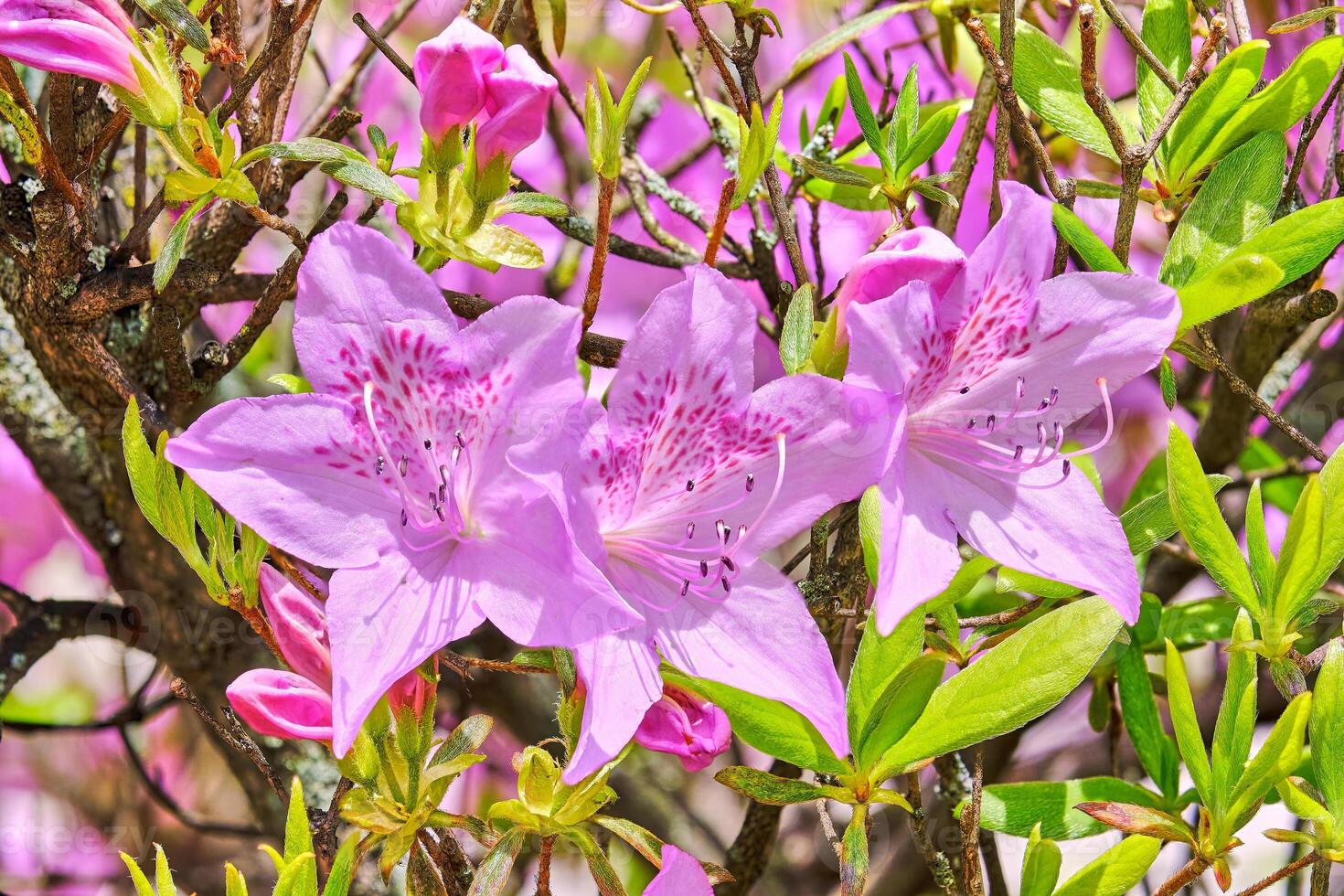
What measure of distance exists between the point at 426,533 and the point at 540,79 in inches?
10.5

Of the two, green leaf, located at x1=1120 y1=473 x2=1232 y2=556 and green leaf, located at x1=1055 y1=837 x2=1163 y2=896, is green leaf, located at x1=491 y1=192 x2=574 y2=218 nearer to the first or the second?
green leaf, located at x1=1120 y1=473 x2=1232 y2=556

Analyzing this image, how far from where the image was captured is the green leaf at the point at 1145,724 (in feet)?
3.08

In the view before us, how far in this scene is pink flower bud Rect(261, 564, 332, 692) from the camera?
28.3 inches

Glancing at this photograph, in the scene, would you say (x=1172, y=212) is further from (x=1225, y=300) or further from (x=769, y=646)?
(x=769, y=646)

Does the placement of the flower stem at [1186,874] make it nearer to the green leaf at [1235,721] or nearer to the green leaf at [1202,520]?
the green leaf at [1235,721]

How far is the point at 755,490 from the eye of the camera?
0.72m

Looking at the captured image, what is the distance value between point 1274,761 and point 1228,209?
330mm

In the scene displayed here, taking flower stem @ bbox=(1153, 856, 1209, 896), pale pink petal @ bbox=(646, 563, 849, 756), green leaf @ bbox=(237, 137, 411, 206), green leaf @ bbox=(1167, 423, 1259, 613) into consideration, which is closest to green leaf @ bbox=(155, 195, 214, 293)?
green leaf @ bbox=(237, 137, 411, 206)

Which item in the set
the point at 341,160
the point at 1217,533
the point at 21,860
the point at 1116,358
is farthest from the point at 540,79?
the point at 21,860

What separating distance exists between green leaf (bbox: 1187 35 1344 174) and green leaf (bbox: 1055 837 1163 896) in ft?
1.43

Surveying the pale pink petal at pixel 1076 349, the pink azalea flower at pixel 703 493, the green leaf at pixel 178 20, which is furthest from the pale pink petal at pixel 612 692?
the green leaf at pixel 178 20

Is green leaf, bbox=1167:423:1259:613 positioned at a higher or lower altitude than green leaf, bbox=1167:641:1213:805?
higher

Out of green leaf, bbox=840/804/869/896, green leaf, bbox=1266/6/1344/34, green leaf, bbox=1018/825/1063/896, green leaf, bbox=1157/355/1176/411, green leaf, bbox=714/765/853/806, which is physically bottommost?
green leaf, bbox=1018/825/1063/896

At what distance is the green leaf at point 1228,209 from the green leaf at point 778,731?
1.15ft
